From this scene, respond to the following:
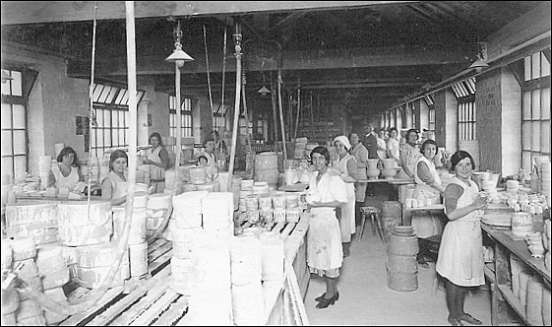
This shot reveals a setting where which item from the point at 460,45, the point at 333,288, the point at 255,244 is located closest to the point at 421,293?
the point at 333,288

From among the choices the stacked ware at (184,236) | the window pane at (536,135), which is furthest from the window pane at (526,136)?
the stacked ware at (184,236)

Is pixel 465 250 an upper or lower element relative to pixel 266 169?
lower

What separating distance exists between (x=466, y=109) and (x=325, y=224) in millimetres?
4068

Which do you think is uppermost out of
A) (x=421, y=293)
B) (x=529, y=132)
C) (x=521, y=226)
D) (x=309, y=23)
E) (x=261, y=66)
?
(x=309, y=23)

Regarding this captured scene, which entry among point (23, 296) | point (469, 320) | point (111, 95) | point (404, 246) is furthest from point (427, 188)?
point (111, 95)

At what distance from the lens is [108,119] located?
29.7 ft

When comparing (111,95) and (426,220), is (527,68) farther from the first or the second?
(111,95)

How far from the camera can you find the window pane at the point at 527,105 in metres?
6.16

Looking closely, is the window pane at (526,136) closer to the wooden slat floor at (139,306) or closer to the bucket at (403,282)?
the bucket at (403,282)

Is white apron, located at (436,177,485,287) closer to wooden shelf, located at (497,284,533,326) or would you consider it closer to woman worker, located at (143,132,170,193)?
wooden shelf, located at (497,284,533,326)

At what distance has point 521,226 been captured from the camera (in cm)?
440

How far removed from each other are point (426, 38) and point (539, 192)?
8.23 feet

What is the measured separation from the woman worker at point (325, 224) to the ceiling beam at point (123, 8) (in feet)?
6.60

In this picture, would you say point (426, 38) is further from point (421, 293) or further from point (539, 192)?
point (421, 293)
